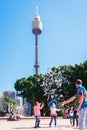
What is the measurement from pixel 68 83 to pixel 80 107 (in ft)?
201

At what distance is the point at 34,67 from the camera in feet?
551

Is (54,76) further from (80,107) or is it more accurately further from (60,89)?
(80,107)

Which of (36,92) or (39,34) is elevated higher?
(39,34)

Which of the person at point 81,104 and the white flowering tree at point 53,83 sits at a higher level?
the white flowering tree at point 53,83

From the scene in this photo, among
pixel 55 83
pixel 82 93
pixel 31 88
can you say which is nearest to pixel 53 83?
pixel 55 83

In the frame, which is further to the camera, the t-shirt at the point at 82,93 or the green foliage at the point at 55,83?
the green foliage at the point at 55,83

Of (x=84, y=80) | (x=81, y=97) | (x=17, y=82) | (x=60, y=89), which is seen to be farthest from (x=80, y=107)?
(x=17, y=82)

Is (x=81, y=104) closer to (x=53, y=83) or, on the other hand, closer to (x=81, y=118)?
(x=81, y=118)

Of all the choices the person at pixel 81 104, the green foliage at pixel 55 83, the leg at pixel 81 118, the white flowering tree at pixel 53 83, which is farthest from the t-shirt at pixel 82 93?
the white flowering tree at pixel 53 83

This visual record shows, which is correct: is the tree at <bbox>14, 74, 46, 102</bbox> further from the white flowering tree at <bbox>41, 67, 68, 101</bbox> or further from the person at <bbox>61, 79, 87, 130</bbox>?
the person at <bbox>61, 79, 87, 130</bbox>

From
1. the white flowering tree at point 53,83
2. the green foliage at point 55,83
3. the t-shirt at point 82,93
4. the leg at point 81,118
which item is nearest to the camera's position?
the leg at point 81,118

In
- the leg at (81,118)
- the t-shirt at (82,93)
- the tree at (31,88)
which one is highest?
the tree at (31,88)

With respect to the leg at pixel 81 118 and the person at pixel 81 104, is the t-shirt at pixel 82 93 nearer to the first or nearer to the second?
the person at pixel 81 104

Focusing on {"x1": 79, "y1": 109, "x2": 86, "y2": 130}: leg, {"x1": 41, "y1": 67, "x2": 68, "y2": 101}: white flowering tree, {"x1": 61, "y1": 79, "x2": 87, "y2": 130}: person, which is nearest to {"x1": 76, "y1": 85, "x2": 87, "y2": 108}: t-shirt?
{"x1": 61, "y1": 79, "x2": 87, "y2": 130}: person
